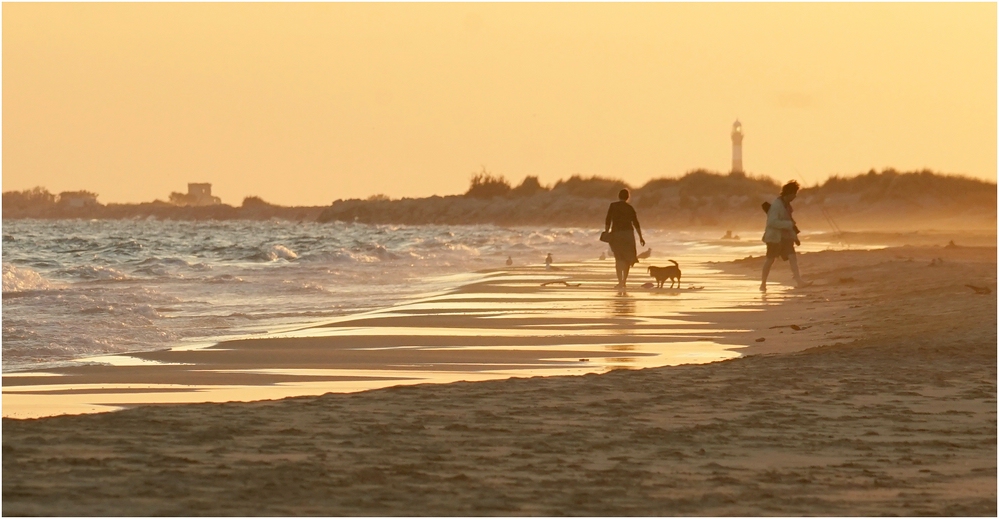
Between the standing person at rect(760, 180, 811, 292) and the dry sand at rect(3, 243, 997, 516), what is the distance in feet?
28.3

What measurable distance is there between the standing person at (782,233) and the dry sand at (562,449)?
8.62 metres

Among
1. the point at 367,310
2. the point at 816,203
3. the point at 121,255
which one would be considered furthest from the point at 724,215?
the point at 367,310

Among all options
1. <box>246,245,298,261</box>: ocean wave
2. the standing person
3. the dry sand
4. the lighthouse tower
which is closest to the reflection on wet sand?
the dry sand

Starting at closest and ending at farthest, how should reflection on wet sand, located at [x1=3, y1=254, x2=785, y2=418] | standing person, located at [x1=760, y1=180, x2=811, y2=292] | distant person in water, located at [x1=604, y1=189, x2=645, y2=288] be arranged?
reflection on wet sand, located at [x1=3, y1=254, x2=785, y2=418]
standing person, located at [x1=760, y1=180, x2=811, y2=292]
distant person in water, located at [x1=604, y1=189, x2=645, y2=288]

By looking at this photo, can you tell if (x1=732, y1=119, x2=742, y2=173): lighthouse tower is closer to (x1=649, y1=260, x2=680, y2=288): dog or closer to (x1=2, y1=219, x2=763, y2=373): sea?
(x1=2, y1=219, x2=763, y2=373): sea

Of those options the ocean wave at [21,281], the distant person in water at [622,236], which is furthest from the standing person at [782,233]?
the ocean wave at [21,281]

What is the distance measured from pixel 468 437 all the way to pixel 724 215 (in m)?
77.9

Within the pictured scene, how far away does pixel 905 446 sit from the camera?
17.1ft

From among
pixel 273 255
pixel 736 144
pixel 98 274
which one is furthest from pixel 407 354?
pixel 736 144

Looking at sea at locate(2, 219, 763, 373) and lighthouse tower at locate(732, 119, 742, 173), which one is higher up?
lighthouse tower at locate(732, 119, 742, 173)

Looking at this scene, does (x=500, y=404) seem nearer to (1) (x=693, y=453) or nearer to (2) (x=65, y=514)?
(1) (x=693, y=453)

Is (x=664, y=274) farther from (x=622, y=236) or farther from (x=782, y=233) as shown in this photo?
(x=782, y=233)

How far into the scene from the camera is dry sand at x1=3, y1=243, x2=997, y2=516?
4133 millimetres

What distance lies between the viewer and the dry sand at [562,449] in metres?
4.13
